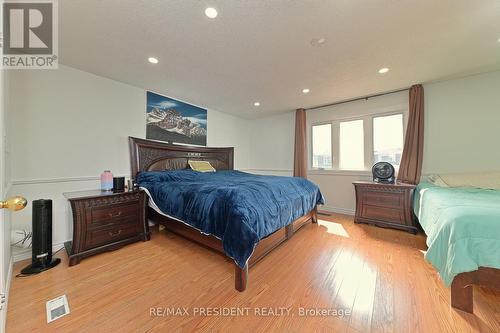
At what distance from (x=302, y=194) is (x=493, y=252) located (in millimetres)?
1648

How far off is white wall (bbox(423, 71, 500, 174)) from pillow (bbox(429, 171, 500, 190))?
0.82 ft

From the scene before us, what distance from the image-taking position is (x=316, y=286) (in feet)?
5.26

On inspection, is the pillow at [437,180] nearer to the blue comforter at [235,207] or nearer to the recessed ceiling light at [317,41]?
the blue comforter at [235,207]

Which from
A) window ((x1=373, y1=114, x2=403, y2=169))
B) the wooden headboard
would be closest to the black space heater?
the wooden headboard

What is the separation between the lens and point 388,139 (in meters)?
3.44

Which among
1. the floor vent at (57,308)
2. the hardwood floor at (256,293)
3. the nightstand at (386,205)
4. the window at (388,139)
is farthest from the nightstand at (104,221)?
the window at (388,139)

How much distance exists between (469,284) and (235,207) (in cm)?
185

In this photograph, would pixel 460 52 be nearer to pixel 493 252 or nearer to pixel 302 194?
pixel 493 252

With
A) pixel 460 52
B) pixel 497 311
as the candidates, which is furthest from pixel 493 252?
pixel 460 52

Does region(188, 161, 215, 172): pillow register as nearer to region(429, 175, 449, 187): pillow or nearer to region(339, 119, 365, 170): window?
region(339, 119, 365, 170): window

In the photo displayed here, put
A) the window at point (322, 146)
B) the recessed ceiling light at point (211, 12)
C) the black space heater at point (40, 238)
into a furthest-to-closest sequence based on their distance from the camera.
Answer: the window at point (322, 146)
the black space heater at point (40, 238)
the recessed ceiling light at point (211, 12)

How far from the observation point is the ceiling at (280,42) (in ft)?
4.96

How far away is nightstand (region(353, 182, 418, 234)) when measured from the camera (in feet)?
9.06

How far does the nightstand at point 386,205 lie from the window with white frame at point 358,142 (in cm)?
72
